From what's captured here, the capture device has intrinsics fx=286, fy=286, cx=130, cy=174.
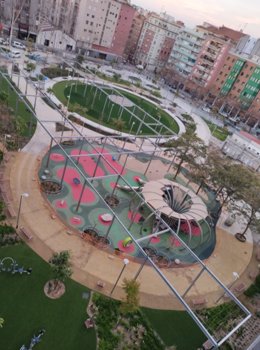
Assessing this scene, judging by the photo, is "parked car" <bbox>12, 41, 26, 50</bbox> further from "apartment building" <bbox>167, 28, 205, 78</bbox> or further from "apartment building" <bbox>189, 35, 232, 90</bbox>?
"apartment building" <bbox>189, 35, 232, 90</bbox>

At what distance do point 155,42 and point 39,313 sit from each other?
109m

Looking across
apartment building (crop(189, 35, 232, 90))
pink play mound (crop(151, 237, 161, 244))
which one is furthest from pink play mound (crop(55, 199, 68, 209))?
apartment building (crop(189, 35, 232, 90))

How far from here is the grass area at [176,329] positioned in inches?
903

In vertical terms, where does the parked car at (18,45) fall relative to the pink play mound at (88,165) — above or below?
above

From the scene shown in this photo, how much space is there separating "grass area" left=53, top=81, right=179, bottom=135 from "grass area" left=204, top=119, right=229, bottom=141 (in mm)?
12289

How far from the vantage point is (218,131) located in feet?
253

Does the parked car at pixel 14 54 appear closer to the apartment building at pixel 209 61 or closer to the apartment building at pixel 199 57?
the apartment building at pixel 199 57

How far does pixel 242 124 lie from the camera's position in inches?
3622

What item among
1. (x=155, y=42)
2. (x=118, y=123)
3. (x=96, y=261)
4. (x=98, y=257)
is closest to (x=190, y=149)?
(x=118, y=123)

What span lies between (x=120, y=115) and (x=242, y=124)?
50572mm

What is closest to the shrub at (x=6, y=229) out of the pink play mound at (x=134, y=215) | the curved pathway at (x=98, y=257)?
the curved pathway at (x=98, y=257)

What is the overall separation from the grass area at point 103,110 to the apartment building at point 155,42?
47109mm

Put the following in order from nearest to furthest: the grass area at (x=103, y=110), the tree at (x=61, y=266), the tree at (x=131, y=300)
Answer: the tree at (x=131, y=300)
the tree at (x=61, y=266)
the grass area at (x=103, y=110)

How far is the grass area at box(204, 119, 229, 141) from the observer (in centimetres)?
7326
